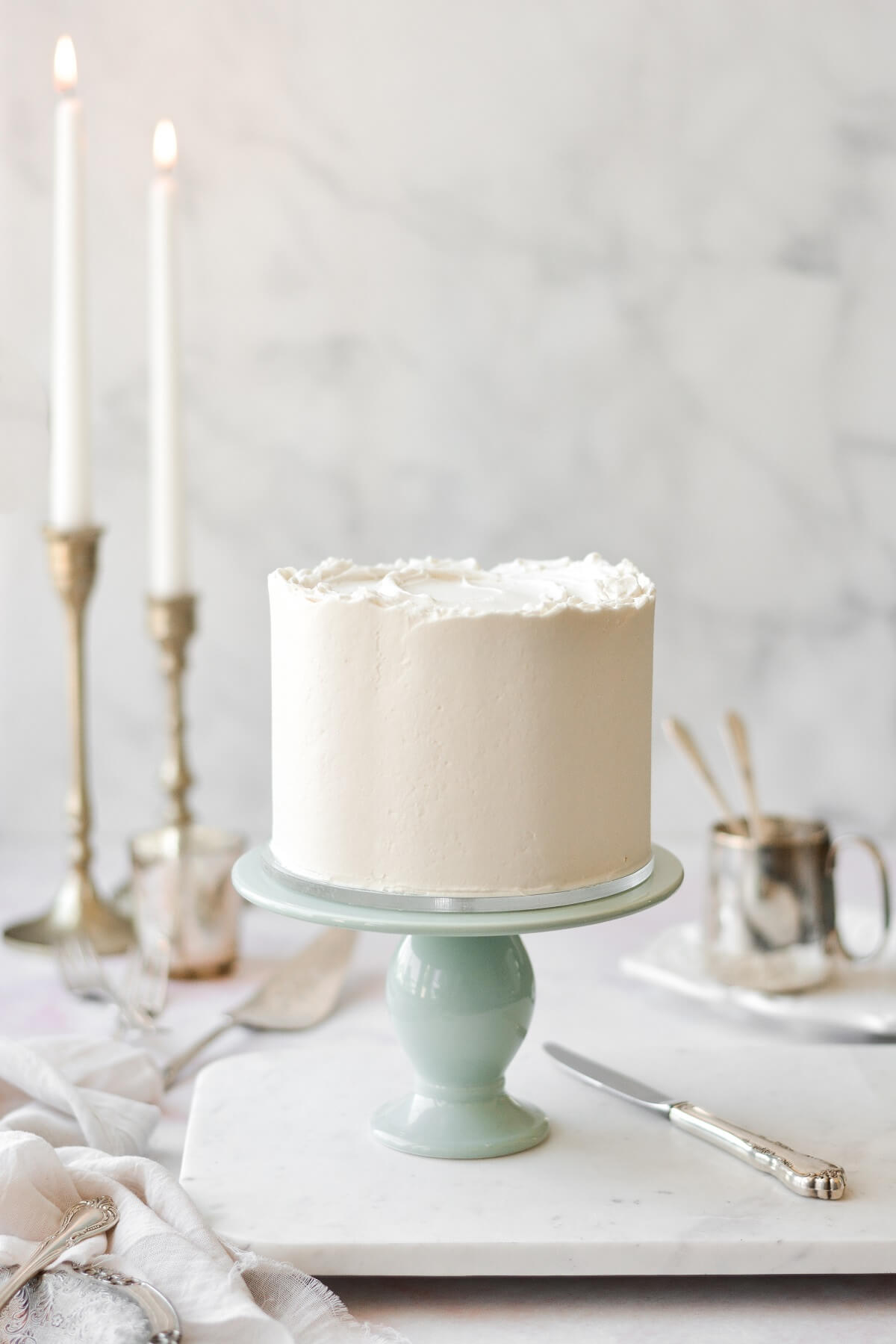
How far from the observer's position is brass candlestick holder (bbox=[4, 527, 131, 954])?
3.36ft

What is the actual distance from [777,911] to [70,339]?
620 mm

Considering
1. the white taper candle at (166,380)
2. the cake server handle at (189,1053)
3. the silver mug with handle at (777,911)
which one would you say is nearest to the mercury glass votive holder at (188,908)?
the cake server handle at (189,1053)

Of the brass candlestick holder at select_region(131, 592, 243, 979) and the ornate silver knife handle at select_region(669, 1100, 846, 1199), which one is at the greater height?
the brass candlestick holder at select_region(131, 592, 243, 979)

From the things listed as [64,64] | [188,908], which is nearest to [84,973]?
[188,908]

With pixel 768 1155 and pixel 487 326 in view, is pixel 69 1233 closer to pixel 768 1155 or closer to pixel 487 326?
pixel 768 1155

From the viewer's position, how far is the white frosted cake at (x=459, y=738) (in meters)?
0.58

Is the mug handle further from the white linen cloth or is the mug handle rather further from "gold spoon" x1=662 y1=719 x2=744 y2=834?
the white linen cloth

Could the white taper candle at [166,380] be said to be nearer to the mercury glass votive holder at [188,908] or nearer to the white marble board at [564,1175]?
the mercury glass votive holder at [188,908]

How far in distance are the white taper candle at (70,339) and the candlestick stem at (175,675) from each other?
0.09 metres

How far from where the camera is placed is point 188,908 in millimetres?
969

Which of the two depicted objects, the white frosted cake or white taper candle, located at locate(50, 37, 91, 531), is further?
white taper candle, located at locate(50, 37, 91, 531)

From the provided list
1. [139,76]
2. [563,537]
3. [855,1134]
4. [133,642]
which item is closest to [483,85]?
[139,76]

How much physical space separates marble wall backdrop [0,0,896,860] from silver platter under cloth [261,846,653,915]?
783 mm

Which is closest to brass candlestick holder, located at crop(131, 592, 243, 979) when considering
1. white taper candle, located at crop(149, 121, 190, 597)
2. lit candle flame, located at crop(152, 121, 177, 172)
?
white taper candle, located at crop(149, 121, 190, 597)
